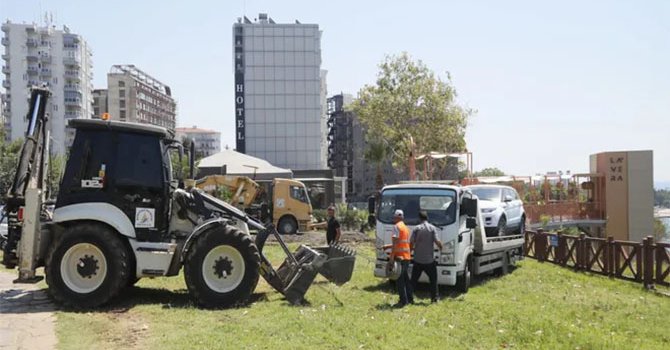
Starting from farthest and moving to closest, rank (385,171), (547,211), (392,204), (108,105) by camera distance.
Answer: (108,105) → (385,171) → (547,211) → (392,204)

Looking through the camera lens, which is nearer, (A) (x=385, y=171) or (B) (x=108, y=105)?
(A) (x=385, y=171)

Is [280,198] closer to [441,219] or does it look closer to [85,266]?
[441,219]

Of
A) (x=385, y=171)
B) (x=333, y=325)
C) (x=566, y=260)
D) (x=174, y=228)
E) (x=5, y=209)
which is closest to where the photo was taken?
(x=333, y=325)

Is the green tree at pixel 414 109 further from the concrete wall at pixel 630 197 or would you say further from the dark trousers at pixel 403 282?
the dark trousers at pixel 403 282

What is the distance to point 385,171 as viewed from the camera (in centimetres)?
9956

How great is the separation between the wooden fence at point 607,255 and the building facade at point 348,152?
81.5 meters

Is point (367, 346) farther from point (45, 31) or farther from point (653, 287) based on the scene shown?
point (45, 31)

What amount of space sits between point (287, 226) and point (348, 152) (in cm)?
8243

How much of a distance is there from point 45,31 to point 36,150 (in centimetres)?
10626

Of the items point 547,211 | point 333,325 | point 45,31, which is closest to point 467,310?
point 333,325

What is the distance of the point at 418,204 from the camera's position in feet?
44.3

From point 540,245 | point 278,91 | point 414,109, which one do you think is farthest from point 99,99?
point 540,245

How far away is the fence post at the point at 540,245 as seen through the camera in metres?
21.9

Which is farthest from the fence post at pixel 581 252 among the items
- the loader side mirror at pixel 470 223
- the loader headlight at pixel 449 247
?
the loader headlight at pixel 449 247
